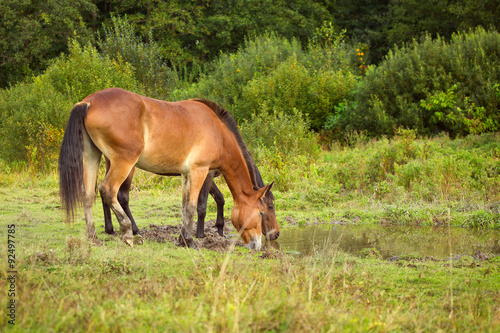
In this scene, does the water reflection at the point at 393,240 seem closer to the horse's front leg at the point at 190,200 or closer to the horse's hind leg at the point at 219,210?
the horse's hind leg at the point at 219,210

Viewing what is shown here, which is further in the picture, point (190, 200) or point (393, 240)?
point (393, 240)

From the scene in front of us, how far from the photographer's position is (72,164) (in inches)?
228

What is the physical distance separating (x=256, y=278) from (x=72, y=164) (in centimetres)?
267

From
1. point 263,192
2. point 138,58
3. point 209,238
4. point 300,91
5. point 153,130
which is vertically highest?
point 153,130

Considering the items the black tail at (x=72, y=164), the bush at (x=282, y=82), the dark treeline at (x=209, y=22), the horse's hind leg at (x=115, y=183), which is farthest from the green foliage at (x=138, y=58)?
the black tail at (x=72, y=164)

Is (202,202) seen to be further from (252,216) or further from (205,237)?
(252,216)

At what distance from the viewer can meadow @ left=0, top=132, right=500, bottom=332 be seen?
Result: 3219 mm

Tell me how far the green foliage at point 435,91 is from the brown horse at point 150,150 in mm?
11657

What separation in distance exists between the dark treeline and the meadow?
20.3 m

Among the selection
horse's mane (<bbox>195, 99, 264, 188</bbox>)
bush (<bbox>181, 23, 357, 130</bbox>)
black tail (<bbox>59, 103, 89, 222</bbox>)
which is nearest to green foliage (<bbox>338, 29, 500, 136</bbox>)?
bush (<bbox>181, 23, 357, 130</bbox>)

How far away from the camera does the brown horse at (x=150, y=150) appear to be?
5848mm

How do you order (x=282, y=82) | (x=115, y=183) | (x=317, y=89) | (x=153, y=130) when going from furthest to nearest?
(x=282, y=82), (x=317, y=89), (x=153, y=130), (x=115, y=183)

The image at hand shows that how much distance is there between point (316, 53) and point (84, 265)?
2188 centimetres

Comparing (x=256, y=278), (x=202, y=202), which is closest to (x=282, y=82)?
(x=202, y=202)
